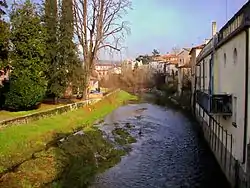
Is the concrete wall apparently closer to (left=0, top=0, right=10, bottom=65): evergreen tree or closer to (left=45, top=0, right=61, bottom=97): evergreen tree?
(left=0, top=0, right=10, bottom=65): evergreen tree

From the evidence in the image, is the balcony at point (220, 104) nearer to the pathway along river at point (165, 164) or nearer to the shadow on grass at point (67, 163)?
the pathway along river at point (165, 164)

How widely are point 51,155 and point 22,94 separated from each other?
990cm

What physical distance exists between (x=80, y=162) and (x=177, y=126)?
54.7 feet

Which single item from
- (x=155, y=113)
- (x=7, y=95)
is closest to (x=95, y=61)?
(x=155, y=113)

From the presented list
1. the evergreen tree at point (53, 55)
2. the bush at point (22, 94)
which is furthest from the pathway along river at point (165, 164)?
the bush at point (22, 94)

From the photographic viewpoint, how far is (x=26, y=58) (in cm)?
2836

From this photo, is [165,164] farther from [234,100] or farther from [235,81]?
[235,81]

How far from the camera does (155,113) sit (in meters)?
44.5

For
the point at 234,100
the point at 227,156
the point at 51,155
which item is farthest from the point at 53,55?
the point at 234,100

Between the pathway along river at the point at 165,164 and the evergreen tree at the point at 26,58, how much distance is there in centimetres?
619

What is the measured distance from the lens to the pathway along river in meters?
16.2

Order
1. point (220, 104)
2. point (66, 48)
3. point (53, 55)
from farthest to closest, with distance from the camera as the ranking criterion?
point (66, 48) < point (53, 55) < point (220, 104)

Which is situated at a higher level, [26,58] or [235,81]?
[26,58]

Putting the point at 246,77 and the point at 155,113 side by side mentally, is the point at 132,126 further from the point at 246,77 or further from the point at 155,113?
the point at 246,77
